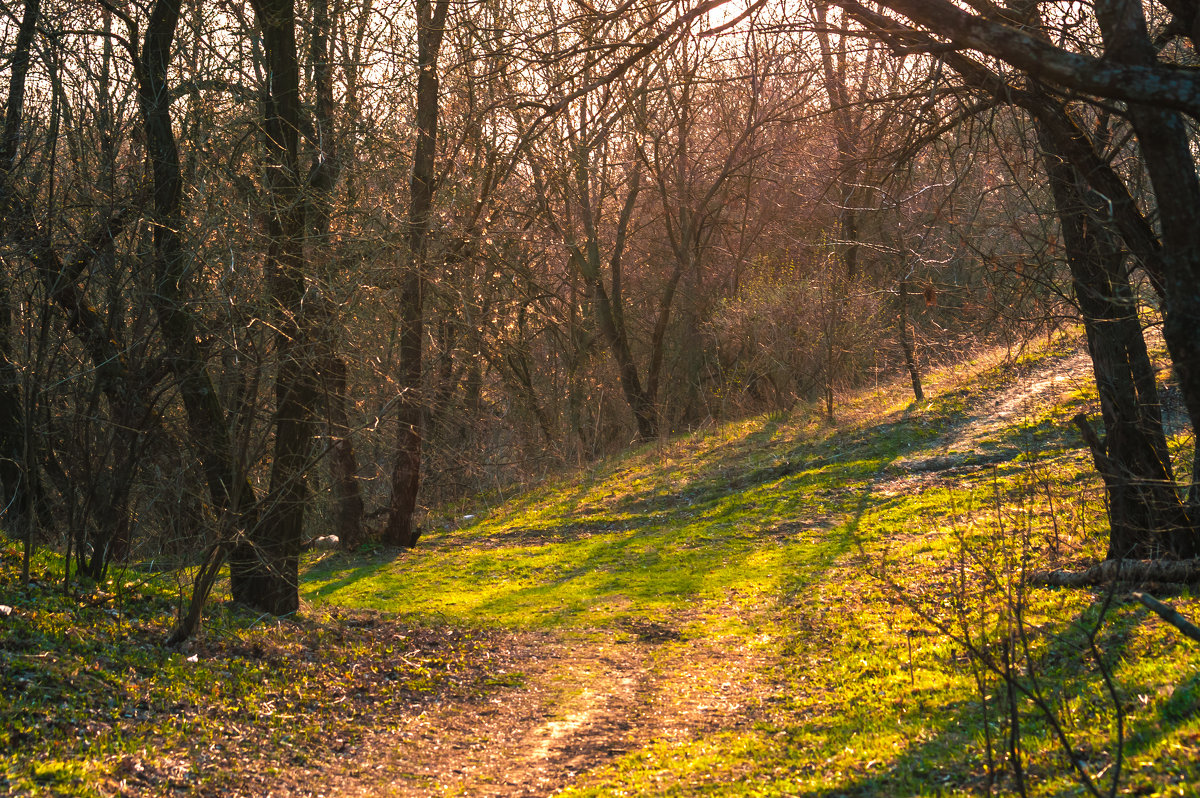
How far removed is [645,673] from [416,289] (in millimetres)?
6348

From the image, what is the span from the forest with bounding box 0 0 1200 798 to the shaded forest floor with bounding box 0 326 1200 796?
4cm

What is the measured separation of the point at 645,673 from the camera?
7.59 m

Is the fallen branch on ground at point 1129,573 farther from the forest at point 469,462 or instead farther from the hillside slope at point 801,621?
the hillside slope at point 801,621

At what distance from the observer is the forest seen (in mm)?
5078

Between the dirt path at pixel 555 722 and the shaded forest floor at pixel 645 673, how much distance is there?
0.08 ft

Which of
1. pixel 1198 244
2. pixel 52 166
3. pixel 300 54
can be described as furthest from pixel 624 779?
pixel 300 54

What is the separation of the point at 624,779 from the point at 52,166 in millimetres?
5929

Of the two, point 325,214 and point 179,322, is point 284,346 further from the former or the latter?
point 325,214

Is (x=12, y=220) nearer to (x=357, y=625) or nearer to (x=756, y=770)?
(x=357, y=625)

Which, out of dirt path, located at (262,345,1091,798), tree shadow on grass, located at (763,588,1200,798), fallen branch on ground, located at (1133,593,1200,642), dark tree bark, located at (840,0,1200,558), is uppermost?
dark tree bark, located at (840,0,1200,558)

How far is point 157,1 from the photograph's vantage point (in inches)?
328

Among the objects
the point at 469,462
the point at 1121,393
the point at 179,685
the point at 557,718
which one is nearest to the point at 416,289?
the point at 469,462

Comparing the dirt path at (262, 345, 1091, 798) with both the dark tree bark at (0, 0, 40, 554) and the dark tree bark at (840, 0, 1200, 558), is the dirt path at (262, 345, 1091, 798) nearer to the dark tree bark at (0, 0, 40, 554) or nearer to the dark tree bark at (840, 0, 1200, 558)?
the dark tree bark at (840, 0, 1200, 558)

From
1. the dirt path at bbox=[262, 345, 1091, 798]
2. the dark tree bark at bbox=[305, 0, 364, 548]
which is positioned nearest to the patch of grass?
the dirt path at bbox=[262, 345, 1091, 798]
